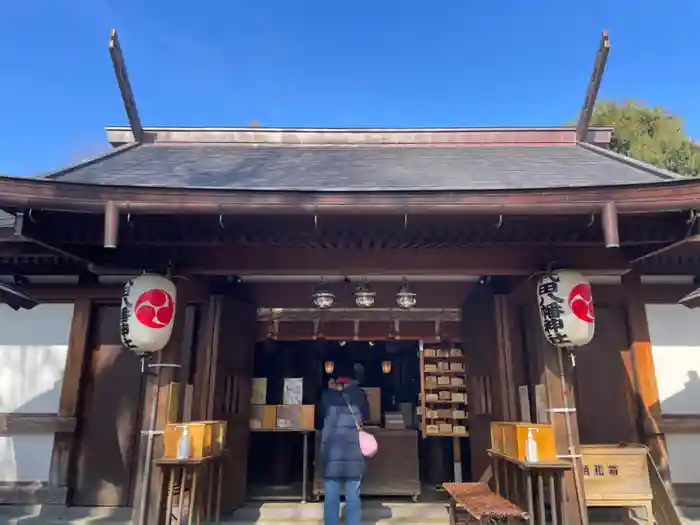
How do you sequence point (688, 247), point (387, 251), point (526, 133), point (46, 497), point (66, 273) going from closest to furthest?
point (387, 251) → point (688, 247) → point (46, 497) → point (66, 273) → point (526, 133)

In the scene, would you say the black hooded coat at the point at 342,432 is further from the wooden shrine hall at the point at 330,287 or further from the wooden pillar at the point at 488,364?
the wooden pillar at the point at 488,364

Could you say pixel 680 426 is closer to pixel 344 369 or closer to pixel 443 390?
pixel 443 390

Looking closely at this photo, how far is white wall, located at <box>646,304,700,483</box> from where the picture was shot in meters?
6.42

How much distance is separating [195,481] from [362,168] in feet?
15.0

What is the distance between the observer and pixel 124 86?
7.54 m

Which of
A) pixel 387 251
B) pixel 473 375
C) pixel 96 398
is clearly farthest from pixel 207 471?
pixel 473 375

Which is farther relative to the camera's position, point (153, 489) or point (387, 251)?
point (387, 251)

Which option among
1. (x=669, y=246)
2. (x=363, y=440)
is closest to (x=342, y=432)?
(x=363, y=440)

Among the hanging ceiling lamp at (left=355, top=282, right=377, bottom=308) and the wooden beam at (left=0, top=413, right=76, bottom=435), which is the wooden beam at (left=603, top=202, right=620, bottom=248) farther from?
the wooden beam at (left=0, top=413, right=76, bottom=435)

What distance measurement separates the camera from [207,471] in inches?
229

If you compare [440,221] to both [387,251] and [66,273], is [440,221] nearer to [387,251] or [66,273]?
[387,251]

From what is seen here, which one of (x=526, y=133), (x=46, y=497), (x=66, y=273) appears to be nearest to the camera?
(x=46, y=497)

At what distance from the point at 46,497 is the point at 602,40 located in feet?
31.8

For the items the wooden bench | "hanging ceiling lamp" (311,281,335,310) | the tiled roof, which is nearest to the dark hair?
the tiled roof
